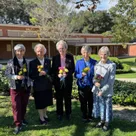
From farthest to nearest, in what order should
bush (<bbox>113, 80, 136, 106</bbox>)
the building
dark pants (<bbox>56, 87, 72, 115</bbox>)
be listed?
the building → bush (<bbox>113, 80, 136, 106</bbox>) → dark pants (<bbox>56, 87, 72, 115</bbox>)

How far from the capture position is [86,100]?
5551 mm

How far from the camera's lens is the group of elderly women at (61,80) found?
4992mm

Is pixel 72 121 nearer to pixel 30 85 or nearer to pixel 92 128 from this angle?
pixel 92 128

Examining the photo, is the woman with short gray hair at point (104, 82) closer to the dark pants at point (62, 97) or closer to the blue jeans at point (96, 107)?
the blue jeans at point (96, 107)

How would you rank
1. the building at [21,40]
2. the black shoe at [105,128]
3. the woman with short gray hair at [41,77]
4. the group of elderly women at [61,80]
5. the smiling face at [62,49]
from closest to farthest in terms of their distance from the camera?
the group of elderly women at [61,80]
the black shoe at [105,128]
the woman with short gray hair at [41,77]
the smiling face at [62,49]
the building at [21,40]

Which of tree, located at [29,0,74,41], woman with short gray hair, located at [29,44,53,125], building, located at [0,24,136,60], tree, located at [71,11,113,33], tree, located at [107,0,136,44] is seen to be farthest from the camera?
tree, located at [71,11,113,33]

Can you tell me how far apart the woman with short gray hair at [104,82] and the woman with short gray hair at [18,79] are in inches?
60.1

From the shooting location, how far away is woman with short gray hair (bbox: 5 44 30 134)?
499 cm

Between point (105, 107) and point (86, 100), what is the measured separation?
61cm

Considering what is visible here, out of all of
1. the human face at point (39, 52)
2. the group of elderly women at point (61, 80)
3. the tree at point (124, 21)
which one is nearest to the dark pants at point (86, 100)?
the group of elderly women at point (61, 80)

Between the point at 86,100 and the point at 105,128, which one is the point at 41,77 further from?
the point at 105,128

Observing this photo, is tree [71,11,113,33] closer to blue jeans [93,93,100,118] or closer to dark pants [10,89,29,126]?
blue jeans [93,93,100,118]

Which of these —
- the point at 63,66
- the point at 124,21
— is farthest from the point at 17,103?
the point at 124,21

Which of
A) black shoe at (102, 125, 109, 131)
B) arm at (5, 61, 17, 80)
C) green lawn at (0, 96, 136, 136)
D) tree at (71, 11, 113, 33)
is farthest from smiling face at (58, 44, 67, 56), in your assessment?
tree at (71, 11, 113, 33)
